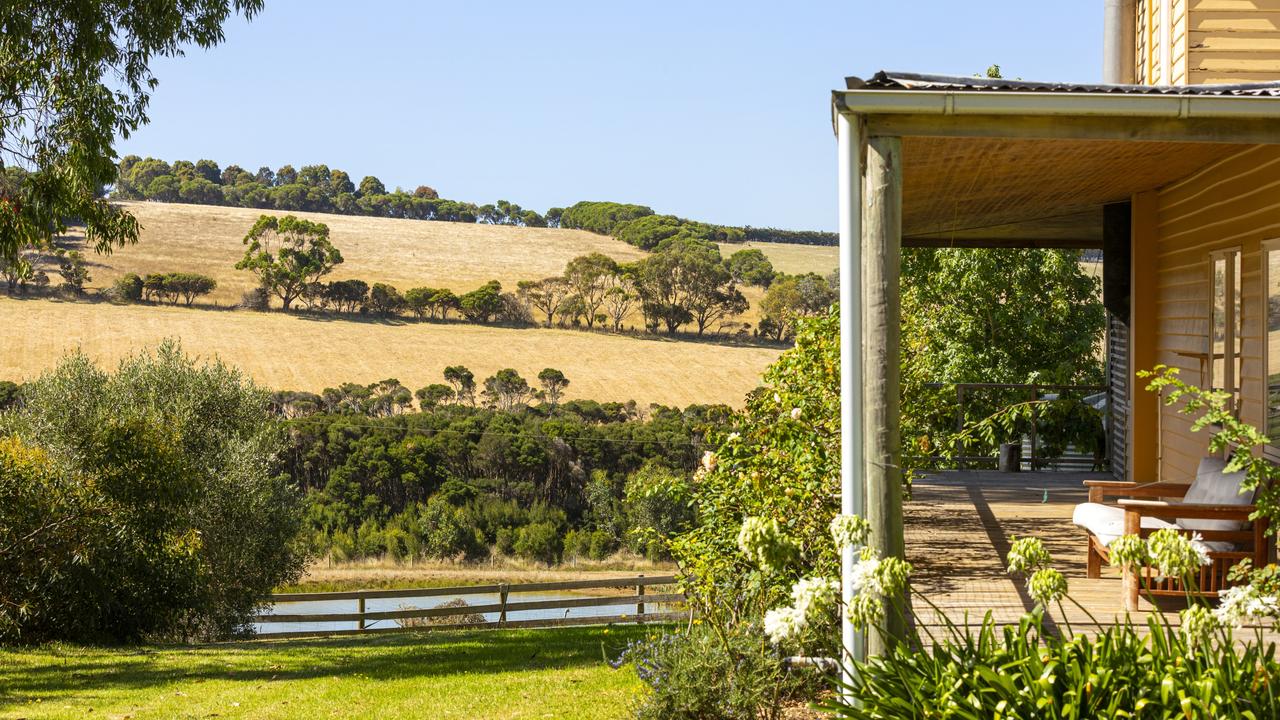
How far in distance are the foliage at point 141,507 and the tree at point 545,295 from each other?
123 ft

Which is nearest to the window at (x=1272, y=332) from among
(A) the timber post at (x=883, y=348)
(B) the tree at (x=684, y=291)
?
(A) the timber post at (x=883, y=348)

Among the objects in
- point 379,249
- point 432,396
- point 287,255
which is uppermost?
point 379,249

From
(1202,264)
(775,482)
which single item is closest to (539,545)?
(1202,264)

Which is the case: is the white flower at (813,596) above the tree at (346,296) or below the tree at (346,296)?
below

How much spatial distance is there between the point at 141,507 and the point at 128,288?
42.2 m

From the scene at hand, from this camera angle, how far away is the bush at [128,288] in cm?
5094

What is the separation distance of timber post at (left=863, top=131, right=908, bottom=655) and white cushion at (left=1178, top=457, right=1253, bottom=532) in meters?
2.08

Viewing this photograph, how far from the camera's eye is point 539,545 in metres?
33.5

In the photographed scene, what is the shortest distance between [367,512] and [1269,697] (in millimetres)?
32991

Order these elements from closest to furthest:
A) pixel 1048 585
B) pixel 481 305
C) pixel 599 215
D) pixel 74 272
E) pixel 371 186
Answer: pixel 1048 585, pixel 74 272, pixel 481 305, pixel 599 215, pixel 371 186

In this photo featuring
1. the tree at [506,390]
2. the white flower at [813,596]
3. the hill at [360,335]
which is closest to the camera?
the white flower at [813,596]

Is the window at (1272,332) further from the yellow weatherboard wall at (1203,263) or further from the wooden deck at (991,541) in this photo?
the wooden deck at (991,541)

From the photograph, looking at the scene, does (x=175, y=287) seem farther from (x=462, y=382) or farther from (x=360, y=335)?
(x=462, y=382)

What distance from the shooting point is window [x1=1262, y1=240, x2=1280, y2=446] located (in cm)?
617
